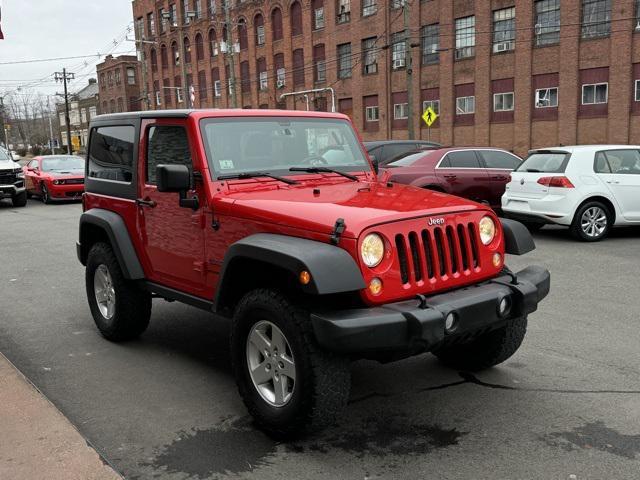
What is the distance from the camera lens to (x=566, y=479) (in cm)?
338

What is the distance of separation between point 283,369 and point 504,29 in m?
34.3

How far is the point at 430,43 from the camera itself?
38.4 m

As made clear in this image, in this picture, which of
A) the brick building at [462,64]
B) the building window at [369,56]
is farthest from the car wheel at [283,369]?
the building window at [369,56]

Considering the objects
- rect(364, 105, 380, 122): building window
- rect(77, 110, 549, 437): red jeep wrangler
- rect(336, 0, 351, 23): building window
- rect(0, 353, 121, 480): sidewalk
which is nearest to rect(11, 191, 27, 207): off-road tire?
rect(77, 110, 549, 437): red jeep wrangler

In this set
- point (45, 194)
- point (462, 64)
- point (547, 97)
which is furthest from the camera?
point (462, 64)

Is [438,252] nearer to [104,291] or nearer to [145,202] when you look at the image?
[145,202]

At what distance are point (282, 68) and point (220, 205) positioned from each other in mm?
47335

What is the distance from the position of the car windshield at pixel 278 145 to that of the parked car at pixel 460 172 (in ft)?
24.9

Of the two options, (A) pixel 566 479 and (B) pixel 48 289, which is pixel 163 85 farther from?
(A) pixel 566 479

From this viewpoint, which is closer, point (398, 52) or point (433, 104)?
point (433, 104)

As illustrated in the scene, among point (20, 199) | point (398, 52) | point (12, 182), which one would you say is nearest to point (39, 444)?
point (12, 182)

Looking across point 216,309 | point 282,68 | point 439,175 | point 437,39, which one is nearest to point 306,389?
point 216,309

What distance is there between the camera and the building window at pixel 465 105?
36.7 metres

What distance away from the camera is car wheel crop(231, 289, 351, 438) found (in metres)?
3.59
